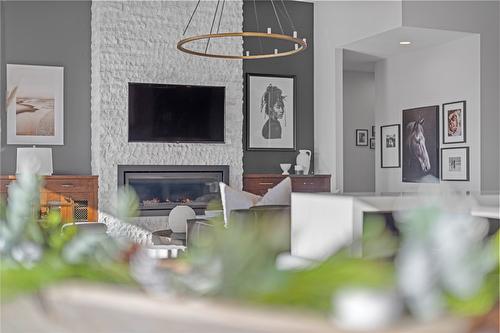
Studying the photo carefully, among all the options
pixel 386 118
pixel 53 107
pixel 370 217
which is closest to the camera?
pixel 370 217

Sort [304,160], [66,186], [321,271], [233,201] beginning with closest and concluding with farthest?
[321,271] → [233,201] → [66,186] → [304,160]

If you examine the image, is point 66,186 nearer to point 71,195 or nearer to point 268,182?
point 71,195

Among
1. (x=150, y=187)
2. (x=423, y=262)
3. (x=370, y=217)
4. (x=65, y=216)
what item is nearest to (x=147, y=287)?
(x=423, y=262)

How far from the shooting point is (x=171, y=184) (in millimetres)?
8008

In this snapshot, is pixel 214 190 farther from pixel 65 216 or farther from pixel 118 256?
pixel 118 256

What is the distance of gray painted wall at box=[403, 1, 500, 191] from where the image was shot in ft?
24.3

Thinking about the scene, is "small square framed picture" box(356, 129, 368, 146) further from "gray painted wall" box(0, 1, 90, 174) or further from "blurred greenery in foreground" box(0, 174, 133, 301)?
"blurred greenery in foreground" box(0, 174, 133, 301)

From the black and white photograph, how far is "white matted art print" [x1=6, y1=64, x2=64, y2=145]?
14.3ft

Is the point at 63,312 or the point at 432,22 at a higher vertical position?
the point at 432,22

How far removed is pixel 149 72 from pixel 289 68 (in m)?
2.05

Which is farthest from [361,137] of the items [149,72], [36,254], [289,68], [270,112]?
[36,254]

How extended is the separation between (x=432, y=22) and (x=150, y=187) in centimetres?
380

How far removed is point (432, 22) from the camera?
7.28m

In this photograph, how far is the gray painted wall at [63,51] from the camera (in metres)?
7.65
